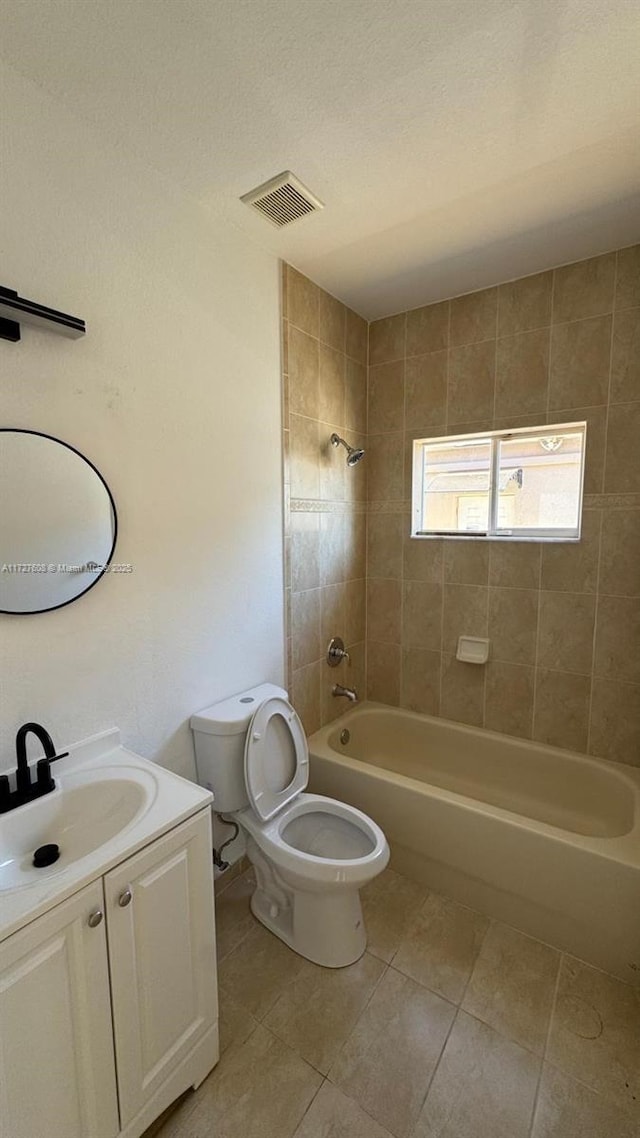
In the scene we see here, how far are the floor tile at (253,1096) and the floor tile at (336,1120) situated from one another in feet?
0.08

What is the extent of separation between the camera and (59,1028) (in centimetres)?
90

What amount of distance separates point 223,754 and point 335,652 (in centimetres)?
97

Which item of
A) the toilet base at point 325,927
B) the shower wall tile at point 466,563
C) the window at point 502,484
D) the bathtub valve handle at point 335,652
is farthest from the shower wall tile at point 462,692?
the toilet base at point 325,927

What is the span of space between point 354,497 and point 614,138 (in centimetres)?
168

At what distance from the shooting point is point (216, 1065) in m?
1.29

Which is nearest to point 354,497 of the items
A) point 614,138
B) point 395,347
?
point 395,347

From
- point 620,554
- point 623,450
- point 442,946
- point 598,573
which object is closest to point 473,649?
point 598,573

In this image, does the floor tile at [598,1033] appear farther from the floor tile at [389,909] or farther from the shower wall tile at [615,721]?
the shower wall tile at [615,721]


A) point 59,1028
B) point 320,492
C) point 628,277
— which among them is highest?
point 628,277

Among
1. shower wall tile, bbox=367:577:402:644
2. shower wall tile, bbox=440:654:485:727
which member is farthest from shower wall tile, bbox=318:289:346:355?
shower wall tile, bbox=440:654:485:727

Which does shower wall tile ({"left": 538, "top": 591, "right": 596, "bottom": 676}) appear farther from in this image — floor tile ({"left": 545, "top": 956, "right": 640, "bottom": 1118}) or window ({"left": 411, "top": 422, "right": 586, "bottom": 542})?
floor tile ({"left": 545, "top": 956, "right": 640, "bottom": 1118})

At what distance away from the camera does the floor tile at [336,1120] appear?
114 cm

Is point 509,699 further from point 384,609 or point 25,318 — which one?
point 25,318

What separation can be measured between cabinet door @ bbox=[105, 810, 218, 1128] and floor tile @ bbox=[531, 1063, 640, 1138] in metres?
0.91
